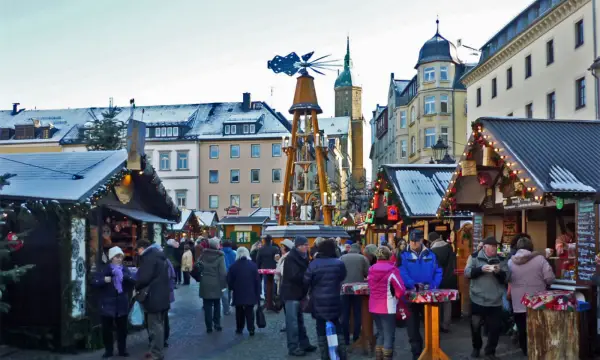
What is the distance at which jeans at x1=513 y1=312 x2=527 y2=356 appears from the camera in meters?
11.5

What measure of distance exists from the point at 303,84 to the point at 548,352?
2316 centimetres

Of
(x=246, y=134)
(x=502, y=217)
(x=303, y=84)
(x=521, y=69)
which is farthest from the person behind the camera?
(x=246, y=134)

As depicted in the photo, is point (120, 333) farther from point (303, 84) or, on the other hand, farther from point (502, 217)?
point (303, 84)

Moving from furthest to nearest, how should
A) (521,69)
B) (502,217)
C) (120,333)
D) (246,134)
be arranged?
(246,134)
(521,69)
(502,217)
(120,333)

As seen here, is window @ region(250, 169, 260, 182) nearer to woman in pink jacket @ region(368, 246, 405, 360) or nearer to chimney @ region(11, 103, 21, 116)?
chimney @ region(11, 103, 21, 116)

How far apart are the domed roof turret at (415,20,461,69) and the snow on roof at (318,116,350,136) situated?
191ft

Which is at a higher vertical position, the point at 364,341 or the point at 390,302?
the point at 390,302

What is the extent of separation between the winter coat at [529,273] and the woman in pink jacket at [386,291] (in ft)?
6.18

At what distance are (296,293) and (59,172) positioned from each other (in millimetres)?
5110

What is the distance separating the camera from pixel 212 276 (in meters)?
15.4

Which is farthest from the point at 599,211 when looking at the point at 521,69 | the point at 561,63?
the point at 521,69

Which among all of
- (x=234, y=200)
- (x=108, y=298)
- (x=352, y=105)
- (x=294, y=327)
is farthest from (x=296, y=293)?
(x=352, y=105)

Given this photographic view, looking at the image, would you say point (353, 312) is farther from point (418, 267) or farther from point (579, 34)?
point (579, 34)

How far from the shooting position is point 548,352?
10.0 m
